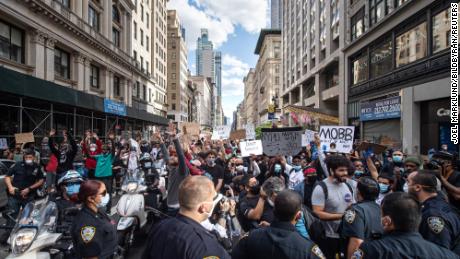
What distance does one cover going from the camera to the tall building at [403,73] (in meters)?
14.8

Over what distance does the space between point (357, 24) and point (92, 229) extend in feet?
85.4

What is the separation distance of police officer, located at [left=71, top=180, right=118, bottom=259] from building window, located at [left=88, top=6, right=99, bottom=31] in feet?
96.4

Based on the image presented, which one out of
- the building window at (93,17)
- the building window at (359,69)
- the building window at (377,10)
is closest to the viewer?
the building window at (377,10)

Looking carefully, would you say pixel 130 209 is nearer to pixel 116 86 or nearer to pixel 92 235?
pixel 92 235

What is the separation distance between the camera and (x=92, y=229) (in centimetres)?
323

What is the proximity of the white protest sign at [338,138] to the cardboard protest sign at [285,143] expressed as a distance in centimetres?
178

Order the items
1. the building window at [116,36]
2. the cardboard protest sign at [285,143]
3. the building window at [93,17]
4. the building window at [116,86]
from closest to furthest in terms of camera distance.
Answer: the cardboard protest sign at [285,143]
the building window at [93,17]
the building window at [116,36]
the building window at [116,86]

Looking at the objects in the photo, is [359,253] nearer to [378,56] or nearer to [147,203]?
[147,203]

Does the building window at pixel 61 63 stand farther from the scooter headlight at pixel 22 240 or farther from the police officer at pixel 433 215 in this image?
the police officer at pixel 433 215

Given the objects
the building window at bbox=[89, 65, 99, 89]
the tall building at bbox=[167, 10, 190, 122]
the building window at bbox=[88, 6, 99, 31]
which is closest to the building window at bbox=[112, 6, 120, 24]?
the building window at bbox=[88, 6, 99, 31]

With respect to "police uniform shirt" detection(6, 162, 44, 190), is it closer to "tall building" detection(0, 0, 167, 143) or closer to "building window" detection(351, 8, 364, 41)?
"tall building" detection(0, 0, 167, 143)

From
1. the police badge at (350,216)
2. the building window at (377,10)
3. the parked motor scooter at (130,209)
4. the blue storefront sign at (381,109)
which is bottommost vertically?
the parked motor scooter at (130,209)

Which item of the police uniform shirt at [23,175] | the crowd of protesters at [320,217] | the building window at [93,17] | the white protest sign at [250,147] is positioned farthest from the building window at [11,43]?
the white protest sign at [250,147]

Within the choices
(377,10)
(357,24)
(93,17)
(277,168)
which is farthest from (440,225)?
(93,17)
